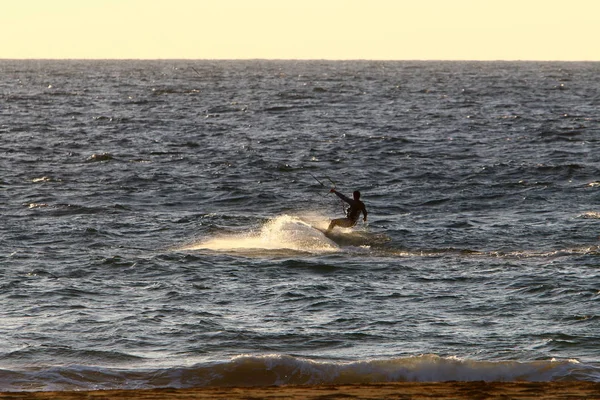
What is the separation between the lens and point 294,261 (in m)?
24.0

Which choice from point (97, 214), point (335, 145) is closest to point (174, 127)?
point (335, 145)

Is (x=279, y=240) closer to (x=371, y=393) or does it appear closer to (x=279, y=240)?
(x=279, y=240)

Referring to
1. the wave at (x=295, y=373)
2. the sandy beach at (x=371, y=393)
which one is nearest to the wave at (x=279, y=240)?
the wave at (x=295, y=373)

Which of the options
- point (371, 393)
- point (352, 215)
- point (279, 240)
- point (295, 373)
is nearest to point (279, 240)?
point (279, 240)

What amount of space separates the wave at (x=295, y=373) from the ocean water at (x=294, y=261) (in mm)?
36

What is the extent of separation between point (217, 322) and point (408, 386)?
6.38 meters

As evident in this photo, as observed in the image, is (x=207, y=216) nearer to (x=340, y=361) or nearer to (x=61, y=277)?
(x=61, y=277)

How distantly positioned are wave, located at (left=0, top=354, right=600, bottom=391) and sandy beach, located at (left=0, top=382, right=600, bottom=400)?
7.84 ft

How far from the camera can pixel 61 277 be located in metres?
22.1

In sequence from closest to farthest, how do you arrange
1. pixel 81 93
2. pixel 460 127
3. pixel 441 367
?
1. pixel 441 367
2. pixel 460 127
3. pixel 81 93

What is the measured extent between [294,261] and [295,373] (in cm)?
880

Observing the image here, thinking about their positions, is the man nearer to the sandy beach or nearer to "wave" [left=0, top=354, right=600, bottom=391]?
"wave" [left=0, top=354, right=600, bottom=391]

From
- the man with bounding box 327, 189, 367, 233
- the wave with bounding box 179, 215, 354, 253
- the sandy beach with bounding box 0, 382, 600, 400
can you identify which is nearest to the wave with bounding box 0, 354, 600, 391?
the sandy beach with bounding box 0, 382, 600, 400

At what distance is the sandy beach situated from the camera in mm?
11938
